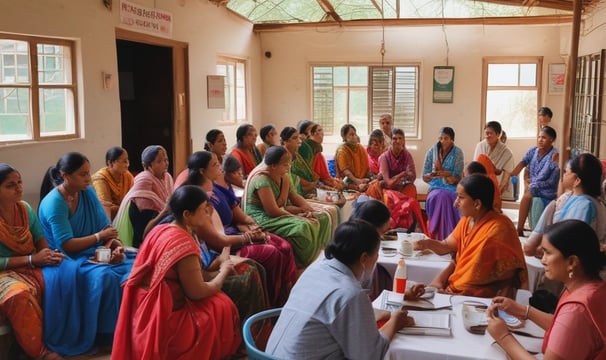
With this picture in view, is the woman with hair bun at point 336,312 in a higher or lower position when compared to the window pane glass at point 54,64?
lower

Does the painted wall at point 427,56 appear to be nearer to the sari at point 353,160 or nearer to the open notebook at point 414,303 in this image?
the sari at point 353,160

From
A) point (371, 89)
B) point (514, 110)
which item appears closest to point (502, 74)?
point (514, 110)

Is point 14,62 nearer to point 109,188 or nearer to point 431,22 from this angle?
point 109,188

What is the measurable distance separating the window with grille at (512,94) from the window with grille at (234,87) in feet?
12.0

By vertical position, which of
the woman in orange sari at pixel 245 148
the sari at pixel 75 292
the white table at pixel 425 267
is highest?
the woman in orange sari at pixel 245 148

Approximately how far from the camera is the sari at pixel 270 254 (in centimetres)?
410

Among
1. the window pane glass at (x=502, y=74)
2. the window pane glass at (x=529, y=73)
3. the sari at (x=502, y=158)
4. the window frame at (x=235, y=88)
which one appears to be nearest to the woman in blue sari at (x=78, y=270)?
the sari at (x=502, y=158)

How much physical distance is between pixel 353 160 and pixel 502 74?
3.46 metres

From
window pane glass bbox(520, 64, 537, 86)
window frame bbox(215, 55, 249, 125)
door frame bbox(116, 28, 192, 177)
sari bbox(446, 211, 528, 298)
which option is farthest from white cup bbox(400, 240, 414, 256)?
window pane glass bbox(520, 64, 537, 86)

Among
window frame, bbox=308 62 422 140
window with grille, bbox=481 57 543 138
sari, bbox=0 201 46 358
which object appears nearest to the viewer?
sari, bbox=0 201 46 358

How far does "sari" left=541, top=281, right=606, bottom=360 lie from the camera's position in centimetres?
175

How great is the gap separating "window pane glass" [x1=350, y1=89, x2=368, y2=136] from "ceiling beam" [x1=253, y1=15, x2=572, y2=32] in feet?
3.54

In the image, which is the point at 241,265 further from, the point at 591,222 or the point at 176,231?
the point at 591,222

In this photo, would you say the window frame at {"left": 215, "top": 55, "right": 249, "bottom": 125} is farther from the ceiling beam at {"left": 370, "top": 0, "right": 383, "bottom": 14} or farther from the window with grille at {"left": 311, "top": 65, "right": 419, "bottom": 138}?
the ceiling beam at {"left": 370, "top": 0, "right": 383, "bottom": 14}
